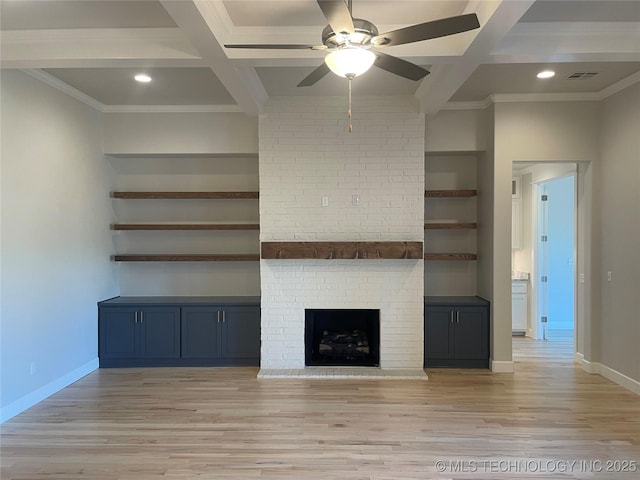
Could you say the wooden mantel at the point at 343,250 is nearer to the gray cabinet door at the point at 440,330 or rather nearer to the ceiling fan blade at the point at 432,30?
the gray cabinet door at the point at 440,330

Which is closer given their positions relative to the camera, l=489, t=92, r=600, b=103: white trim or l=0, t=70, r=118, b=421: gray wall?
l=0, t=70, r=118, b=421: gray wall

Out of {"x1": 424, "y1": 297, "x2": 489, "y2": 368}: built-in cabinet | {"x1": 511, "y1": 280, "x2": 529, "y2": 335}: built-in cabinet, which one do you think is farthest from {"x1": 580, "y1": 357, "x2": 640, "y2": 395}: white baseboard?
{"x1": 511, "y1": 280, "x2": 529, "y2": 335}: built-in cabinet

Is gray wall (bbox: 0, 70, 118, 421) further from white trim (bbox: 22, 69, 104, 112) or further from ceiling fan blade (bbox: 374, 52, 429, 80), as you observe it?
ceiling fan blade (bbox: 374, 52, 429, 80)

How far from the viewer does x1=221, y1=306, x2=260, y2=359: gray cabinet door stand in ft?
16.2

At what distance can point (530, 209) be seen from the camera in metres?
6.41

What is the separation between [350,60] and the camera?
2.37 metres

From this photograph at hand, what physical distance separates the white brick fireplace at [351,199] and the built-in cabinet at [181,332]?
0.47m

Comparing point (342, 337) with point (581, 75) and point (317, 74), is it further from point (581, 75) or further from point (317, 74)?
point (581, 75)

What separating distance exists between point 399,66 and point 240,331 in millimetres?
3395

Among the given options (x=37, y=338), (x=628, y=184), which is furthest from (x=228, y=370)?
(x=628, y=184)

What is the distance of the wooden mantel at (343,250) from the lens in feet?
15.1

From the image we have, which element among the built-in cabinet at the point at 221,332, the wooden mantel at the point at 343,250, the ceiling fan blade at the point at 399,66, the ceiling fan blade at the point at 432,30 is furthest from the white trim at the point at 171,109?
the ceiling fan blade at the point at 432,30

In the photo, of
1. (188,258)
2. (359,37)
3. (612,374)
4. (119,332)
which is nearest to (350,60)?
(359,37)

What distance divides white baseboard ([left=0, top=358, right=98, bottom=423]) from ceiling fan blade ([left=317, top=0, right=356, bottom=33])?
12.5 feet
